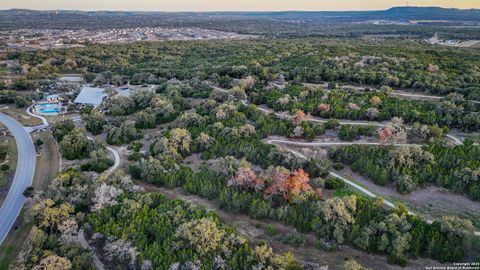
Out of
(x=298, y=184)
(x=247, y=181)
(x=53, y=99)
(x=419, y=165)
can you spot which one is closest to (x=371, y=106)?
(x=419, y=165)

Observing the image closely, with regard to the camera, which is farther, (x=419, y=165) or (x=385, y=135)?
(x=385, y=135)

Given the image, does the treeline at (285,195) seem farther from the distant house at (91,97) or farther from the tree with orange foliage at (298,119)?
the distant house at (91,97)

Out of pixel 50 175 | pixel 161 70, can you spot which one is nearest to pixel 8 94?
pixel 161 70

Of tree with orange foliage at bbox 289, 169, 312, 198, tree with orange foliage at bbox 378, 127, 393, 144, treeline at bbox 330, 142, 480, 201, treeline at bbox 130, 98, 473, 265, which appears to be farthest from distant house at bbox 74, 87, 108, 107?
tree with orange foliage at bbox 378, 127, 393, 144

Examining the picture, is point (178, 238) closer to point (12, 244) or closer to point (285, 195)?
point (285, 195)

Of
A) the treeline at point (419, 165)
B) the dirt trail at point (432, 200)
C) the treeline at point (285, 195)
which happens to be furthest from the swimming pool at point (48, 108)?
the dirt trail at point (432, 200)

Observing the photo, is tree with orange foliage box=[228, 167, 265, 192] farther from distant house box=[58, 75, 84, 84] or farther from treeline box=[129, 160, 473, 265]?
distant house box=[58, 75, 84, 84]

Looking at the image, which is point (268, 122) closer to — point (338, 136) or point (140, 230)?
point (338, 136)
